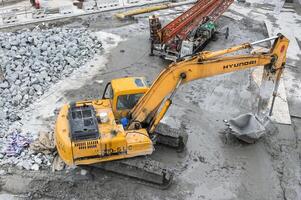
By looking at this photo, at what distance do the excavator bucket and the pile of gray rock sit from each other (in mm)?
6868

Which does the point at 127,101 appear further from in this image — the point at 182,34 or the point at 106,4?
the point at 106,4

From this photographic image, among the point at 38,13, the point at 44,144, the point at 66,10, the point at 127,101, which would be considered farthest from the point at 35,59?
the point at 66,10

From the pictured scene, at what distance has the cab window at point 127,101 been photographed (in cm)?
1140

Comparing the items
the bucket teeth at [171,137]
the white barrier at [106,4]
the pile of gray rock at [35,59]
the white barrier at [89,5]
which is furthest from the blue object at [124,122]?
the white barrier at [106,4]

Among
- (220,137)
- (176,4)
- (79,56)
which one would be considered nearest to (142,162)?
(220,137)

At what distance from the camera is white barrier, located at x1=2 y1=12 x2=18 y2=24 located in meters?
20.9

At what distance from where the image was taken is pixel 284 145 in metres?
12.7

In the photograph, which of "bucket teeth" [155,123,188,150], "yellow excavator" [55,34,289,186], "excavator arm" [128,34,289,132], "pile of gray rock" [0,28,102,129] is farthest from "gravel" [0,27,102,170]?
"bucket teeth" [155,123,188,150]

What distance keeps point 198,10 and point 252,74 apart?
4.24 m

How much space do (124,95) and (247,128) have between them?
3.99m

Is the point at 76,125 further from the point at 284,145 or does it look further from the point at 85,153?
the point at 284,145

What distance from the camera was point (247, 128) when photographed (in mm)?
12461

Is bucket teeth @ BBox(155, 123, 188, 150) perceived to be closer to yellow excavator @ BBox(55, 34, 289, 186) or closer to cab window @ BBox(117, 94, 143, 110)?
yellow excavator @ BBox(55, 34, 289, 186)

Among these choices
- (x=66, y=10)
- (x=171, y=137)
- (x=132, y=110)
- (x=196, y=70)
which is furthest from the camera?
(x=66, y=10)
